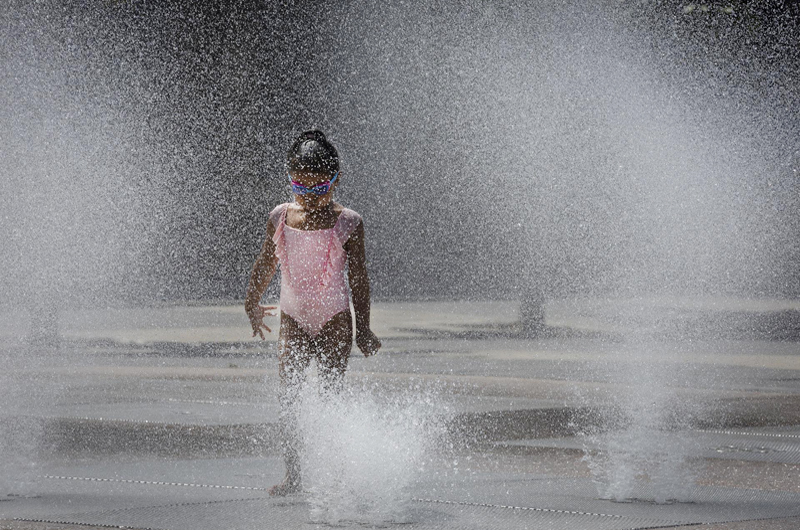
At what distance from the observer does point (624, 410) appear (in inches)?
360

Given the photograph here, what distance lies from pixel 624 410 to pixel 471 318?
36.4 feet

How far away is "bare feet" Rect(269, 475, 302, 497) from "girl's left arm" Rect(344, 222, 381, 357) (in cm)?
61

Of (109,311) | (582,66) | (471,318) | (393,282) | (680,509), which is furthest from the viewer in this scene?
(393,282)

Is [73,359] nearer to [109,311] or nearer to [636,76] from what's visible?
[109,311]

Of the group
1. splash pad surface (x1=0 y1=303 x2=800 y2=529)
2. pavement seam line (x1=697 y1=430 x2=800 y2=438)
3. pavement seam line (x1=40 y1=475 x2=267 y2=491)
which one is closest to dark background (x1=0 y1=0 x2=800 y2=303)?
splash pad surface (x1=0 y1=303 x2=800 y2=529)

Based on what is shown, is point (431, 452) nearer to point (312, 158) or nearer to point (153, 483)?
point (153, 483)

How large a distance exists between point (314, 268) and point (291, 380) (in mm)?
479

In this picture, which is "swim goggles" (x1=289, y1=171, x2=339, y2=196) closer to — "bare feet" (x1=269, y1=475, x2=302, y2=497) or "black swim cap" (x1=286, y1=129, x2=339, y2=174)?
"black swim cap" (x1=286, y1=129, x2=339, y2=174)

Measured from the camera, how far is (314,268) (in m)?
5.64

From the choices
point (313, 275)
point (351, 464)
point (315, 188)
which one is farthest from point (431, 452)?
point (315, 188)

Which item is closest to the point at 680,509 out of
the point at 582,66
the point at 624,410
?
the point at 624,410

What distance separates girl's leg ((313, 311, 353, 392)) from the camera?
568 cm

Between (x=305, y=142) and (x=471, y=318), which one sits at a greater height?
(x=305, y=142)

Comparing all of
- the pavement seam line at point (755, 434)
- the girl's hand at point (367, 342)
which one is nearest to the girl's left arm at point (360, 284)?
the girl's hand at point (367, 342)
